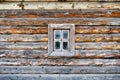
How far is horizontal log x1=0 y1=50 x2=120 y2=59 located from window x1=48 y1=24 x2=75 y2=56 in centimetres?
13

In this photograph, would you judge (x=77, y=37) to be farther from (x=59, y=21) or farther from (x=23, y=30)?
(x=23, y=30)

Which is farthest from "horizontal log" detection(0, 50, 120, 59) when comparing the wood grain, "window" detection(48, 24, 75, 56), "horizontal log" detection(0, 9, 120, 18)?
"horizontal log" detection(0, 9, 120, 18)

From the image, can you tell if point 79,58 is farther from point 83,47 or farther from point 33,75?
point 33,75

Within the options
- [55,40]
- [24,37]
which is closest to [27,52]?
[24,37]

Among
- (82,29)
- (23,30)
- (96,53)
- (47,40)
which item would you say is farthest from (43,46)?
(96,53)

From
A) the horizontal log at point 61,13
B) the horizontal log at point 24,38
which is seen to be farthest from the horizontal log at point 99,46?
the horizontal log at point 24,38

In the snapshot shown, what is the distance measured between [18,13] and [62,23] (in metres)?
0.93

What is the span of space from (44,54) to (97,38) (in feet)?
3.75

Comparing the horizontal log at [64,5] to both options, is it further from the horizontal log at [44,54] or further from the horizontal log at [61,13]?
the horizontal log at [44,54]

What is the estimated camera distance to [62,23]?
189 inches

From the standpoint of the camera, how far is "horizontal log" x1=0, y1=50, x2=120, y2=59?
4840mm

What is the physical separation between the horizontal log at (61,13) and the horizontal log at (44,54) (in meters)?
0.72

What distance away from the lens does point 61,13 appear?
479cm

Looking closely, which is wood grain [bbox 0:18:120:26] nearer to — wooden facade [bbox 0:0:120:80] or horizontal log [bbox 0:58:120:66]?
wooden facade [bbox 0:0:120:80]
